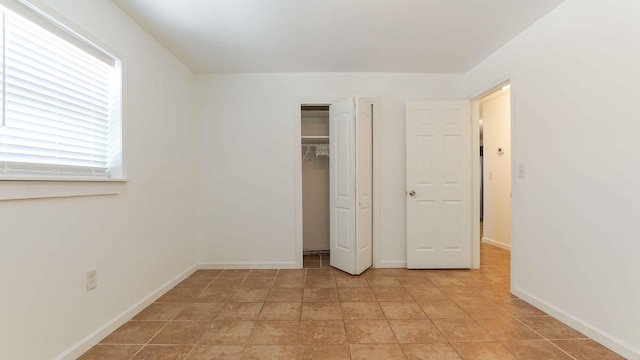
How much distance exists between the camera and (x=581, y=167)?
182cm

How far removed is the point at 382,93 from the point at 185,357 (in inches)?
125

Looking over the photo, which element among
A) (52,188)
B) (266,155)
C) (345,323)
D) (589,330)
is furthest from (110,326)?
(589,330)

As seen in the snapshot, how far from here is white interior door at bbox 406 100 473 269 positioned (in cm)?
309

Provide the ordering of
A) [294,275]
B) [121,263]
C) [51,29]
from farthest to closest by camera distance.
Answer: [294,275] → [121,263] → [51,29]

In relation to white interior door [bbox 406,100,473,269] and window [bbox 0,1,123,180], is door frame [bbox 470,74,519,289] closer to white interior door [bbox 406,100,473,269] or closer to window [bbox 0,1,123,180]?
white interior door [bbox 406,100,473,269]

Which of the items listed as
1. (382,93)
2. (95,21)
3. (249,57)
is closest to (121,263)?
(95,21)

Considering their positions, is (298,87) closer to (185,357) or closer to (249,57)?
(249,57)

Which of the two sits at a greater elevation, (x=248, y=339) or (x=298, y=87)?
(x=298, y=87)

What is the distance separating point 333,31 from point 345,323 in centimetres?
246

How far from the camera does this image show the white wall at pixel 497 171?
13.3ft

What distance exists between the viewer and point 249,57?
9.18 ft

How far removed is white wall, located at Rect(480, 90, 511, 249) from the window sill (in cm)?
499

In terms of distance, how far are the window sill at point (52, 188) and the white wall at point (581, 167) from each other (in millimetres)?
3375

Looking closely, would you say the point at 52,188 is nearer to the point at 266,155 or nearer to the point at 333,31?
the point at 266,155
